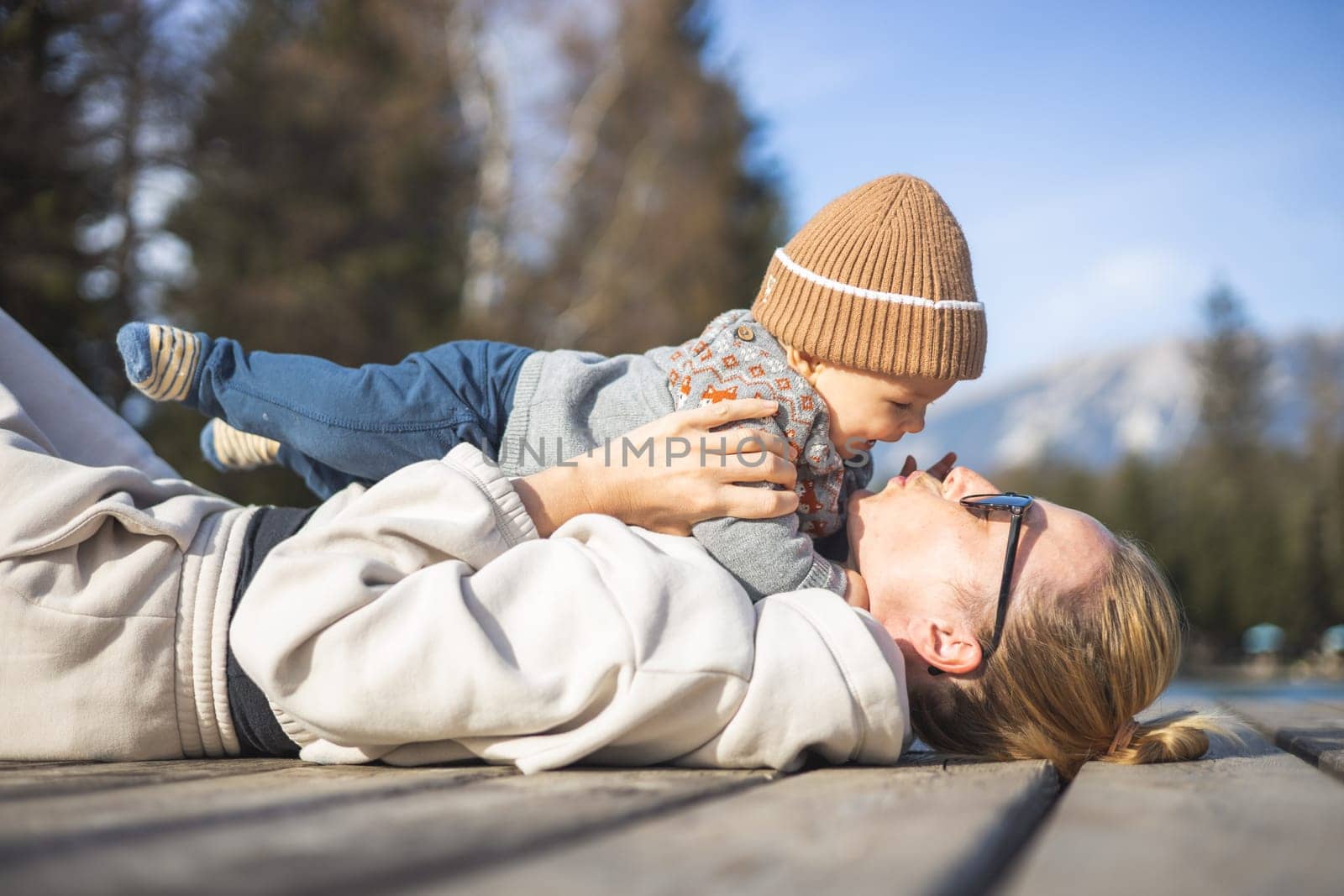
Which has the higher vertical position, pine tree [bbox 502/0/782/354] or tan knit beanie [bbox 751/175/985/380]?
pine tree [bbox 502/0/782/354]

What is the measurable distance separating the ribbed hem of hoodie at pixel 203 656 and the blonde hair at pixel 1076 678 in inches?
57.0

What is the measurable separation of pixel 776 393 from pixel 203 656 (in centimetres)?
135

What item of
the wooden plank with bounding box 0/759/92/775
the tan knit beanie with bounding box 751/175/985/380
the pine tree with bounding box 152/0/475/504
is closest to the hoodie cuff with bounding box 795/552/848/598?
the tan knit beanie with bounding box 751/175/985/380

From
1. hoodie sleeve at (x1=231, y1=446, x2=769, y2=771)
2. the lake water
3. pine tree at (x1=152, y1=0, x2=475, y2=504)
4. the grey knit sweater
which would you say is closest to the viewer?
hoodie sleeve at (x1=231, y1=446, x2=769, y2=771)

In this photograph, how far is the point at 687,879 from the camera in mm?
854

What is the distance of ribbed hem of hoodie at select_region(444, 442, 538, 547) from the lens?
1.93 meters

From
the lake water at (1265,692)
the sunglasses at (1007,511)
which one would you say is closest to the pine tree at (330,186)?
the lake water at (1265,692)

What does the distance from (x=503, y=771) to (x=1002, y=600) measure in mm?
1113

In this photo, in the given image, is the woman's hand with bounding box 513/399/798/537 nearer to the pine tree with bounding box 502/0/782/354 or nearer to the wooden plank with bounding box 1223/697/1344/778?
the wooden plank with bounding box 1223/697/1344/778

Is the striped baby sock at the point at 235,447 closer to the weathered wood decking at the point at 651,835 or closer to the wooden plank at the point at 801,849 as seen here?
the weathered wood decking at the point at 651,835

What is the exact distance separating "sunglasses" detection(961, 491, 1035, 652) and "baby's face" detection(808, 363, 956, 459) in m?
0.39

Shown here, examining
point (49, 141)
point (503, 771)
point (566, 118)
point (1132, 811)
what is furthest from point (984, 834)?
point (566, 118)

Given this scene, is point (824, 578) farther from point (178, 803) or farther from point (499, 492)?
point (178, 803)

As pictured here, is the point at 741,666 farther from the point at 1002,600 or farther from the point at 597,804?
the point at 1002,600
